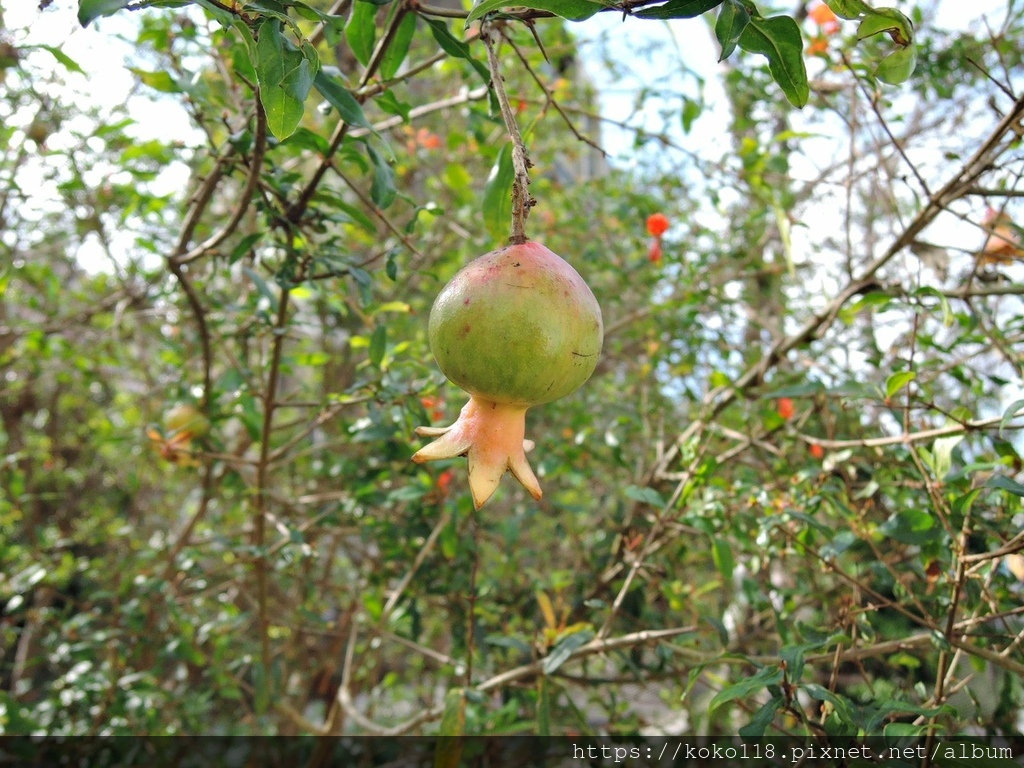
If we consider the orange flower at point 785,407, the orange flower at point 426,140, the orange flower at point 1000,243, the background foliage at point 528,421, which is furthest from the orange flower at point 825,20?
the orange flower at point 426,140

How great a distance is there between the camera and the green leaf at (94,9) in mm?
561

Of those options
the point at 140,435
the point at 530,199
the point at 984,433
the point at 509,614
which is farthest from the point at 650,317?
the point at 530,199

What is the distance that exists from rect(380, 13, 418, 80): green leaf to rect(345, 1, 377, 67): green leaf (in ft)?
0.09

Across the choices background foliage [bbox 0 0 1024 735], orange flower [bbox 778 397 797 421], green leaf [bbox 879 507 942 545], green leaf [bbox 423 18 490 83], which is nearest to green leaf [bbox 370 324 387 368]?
background foliage [bbox 0 0 1024 735]

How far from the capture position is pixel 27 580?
6.49 feet

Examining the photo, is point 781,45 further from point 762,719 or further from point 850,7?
point 762,719

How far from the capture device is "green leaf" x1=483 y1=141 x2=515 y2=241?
85cm

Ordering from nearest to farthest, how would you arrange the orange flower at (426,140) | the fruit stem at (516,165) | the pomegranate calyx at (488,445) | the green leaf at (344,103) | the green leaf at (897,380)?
the fruit stem at (516,165), the pomegranate calyx at (488,445), the green leaf at (344,103), the green leaf at (897,380), the orange flower at (426,140)

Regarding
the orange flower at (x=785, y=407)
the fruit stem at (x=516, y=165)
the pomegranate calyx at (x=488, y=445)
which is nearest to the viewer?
the fruit stem at (x=516, y=165)

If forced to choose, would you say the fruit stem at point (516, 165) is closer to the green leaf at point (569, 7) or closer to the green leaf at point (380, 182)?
the green leaf at point (569, 7)

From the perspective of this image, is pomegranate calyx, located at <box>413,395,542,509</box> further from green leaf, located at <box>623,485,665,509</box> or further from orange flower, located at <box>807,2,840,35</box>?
orange flower, located at <box>807,2,840,35</box>

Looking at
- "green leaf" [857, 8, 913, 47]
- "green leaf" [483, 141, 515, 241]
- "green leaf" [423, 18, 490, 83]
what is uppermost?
"green leaf" [423, 18, 490, 83]

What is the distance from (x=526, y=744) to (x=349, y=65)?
2.92 meters

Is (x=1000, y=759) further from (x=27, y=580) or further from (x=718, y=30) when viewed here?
(x=27, y=580)
